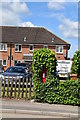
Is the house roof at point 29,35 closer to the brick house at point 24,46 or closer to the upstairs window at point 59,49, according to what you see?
the brick house at point 24,46

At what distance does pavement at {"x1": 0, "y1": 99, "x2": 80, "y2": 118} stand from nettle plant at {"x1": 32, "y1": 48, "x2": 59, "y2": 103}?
50 centimetres

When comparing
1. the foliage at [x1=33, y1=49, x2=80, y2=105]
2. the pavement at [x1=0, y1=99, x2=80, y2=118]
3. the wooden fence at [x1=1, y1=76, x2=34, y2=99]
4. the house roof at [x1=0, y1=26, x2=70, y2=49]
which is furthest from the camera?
the house roof at [x1=0, y1=26, x2=70, y2=49]

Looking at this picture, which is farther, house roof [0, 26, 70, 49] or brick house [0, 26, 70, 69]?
house roof [0, 26, 70, 49]

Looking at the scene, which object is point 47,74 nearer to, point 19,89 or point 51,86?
point 51,86

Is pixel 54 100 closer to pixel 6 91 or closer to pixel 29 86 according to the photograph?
pixel 29 86

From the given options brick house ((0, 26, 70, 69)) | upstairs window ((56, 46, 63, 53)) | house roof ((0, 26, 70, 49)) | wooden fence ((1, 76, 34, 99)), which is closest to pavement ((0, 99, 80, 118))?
wooden fence ((1, 76, 34, 99))

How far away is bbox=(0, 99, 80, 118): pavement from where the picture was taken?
10307 millimetres

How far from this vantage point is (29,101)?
12.7m

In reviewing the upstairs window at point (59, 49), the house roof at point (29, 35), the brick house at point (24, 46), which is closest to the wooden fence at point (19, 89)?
the brick house at point (24, 46)

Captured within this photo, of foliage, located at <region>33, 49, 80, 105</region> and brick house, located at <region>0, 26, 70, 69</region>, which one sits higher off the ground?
brick house, located at <region>0, 26, 70, 69</region>

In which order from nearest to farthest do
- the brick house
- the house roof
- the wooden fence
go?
1. the wooden fence
2. the brick house
3. the house roof

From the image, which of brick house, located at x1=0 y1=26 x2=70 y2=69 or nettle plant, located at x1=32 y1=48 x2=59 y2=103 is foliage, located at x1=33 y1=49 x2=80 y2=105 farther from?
brick house, located at x1=0 y1=26 x2=70 y2=69

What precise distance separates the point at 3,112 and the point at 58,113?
217 cm

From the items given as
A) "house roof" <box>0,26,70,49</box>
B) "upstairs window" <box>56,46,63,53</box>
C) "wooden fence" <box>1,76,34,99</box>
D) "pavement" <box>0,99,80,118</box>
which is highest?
"house roof" <box>0,26,70,49</box>
